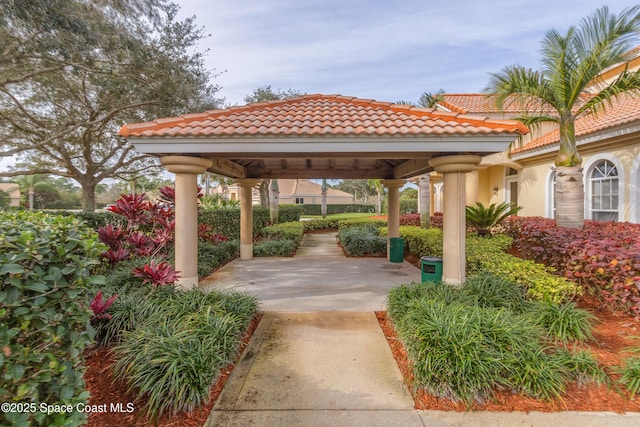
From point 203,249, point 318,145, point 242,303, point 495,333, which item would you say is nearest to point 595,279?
point 495,333

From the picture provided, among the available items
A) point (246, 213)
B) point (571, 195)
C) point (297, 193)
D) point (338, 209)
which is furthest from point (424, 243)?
point (297, 193)

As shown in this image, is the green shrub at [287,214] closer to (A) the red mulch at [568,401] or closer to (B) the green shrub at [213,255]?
(B) the green shrub at [213,255]

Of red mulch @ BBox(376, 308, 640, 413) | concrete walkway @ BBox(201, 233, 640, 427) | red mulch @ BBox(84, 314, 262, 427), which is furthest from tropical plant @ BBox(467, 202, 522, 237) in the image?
red mulch @ BBox(84, 314, 262, 427)

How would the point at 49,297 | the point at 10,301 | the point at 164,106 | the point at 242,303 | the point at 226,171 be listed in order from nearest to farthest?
the point at 10,301
the point at 49,297
the point at 242,303
the point at 226,171
the point at 164,106

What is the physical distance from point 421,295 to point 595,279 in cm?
284

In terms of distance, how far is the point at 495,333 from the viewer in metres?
3.45

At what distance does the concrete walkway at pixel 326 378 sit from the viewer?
278 centimetres

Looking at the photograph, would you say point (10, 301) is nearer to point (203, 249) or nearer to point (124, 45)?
point (203, 249)

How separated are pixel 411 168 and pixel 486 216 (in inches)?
102

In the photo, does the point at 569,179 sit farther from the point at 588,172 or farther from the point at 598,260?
the point at 588,172

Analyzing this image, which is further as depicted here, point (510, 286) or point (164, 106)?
point (164, 106)

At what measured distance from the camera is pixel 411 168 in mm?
8000

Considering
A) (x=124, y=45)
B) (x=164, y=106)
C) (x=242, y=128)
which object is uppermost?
(x=124, y=45)

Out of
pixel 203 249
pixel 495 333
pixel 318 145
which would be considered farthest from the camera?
pixel 203 249
